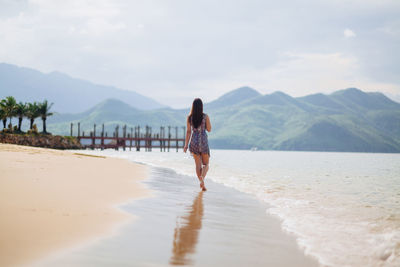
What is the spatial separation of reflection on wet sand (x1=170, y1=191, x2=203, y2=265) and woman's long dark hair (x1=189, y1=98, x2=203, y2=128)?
3.60m

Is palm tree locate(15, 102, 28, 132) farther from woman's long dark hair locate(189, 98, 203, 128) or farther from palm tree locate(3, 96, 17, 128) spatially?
woman's long dark hair locate(189, 98, 203, 128)

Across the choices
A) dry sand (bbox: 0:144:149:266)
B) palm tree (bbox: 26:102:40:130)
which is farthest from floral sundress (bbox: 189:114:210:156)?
palm tree (bbox: 26:102:40:130)

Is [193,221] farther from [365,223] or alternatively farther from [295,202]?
[295,202]

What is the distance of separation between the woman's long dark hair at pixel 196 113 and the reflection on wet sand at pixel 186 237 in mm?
3603

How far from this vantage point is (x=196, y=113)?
29.4ft

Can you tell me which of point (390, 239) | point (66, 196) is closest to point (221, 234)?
point (390, 239)

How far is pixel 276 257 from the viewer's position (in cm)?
332

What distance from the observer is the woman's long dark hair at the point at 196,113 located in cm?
888

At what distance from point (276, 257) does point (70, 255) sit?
194cm

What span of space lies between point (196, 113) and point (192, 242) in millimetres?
5584

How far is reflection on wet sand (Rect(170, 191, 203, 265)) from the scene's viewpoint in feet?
10.1

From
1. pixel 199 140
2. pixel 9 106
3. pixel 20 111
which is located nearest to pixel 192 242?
pixel 199 140

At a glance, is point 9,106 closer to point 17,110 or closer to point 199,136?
point 17,110

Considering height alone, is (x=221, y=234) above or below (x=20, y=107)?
below
